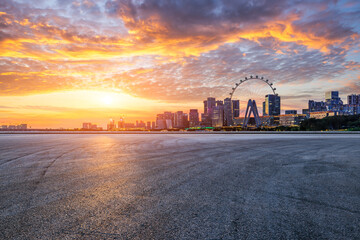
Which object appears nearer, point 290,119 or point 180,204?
point 180,204

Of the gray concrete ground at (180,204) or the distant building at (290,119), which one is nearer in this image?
the gray concrete ground at (180,204)

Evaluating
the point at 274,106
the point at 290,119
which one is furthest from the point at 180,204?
the point at 290,119

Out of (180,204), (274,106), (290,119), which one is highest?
(274,106)

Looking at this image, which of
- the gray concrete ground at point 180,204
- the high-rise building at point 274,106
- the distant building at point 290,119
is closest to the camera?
the gray concrete ground at point 180,204

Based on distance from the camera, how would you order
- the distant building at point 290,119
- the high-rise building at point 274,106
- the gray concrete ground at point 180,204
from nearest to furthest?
the gray concrete ground at point 180,204, the high-rise building at point 274,106, the distant building at point 290,119

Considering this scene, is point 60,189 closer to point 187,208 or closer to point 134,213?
point 134,213

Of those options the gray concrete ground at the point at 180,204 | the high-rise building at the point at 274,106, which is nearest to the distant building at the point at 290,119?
the high-rise building at the point at 274,106

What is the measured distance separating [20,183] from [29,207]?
2.66 metres

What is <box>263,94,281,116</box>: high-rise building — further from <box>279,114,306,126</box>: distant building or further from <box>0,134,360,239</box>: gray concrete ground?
<box>0,134,360,239</box>: gray concrete ground

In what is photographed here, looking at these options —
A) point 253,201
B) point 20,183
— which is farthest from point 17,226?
point 253,201

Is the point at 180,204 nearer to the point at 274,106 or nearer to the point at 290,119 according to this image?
the point at 274,106

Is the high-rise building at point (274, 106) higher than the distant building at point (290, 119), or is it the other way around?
the high-rise building at point (274, 106)

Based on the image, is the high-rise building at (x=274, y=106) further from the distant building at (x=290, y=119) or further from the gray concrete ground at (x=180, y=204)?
the gray concrete ground at (x=180, y=204)

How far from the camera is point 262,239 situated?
3.67 m
